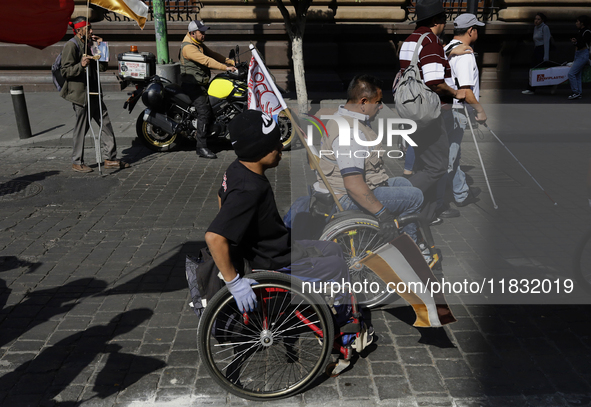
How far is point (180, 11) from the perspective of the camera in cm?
1469

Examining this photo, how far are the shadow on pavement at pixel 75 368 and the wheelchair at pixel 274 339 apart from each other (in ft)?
1.81

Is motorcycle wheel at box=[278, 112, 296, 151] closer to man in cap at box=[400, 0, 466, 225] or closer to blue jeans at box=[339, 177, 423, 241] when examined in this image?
→ man in cap at box=[400, 0, 466, 225]

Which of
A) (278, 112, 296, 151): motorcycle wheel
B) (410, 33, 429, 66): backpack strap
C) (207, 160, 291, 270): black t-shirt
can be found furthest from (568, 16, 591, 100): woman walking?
(207, 160, 291, 270): black t-shirt

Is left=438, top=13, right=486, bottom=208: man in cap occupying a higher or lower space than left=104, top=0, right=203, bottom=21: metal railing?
lower

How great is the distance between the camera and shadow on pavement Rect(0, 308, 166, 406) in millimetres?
3383

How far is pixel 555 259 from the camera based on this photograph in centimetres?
523

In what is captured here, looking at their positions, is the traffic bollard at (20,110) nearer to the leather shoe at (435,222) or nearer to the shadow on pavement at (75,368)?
the shadow on pavement at (75,368)

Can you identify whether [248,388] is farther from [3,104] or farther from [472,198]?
[3,104]

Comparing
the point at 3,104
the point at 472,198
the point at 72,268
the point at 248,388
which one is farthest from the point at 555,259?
the point at 3,104

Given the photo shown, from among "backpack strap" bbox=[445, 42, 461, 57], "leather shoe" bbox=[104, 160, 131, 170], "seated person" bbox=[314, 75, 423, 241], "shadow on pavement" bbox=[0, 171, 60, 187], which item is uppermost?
"backpack strap" bbox=[445, 42, 461, 57]

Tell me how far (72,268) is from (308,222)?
221 cm

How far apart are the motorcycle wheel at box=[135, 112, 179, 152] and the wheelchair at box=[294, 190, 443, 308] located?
5.35 metres

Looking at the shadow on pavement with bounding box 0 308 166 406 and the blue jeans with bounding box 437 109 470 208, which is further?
the blue jeans with bounding box 437 109 470 208

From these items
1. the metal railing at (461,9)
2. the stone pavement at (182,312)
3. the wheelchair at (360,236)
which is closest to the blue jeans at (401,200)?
the wheelchair at (360,236)
